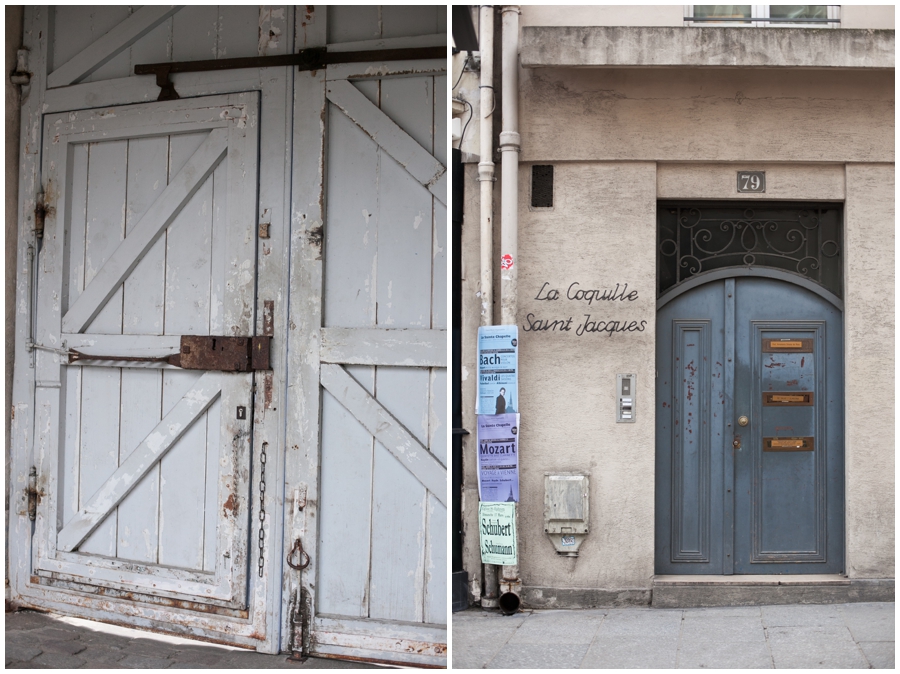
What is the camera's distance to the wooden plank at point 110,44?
3920 mm

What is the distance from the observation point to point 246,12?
381cm

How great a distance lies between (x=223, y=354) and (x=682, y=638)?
3.03 metres

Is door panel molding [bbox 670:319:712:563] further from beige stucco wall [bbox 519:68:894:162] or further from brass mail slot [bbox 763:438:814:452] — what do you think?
beige stucco wall [bbox 519:68:894:162]

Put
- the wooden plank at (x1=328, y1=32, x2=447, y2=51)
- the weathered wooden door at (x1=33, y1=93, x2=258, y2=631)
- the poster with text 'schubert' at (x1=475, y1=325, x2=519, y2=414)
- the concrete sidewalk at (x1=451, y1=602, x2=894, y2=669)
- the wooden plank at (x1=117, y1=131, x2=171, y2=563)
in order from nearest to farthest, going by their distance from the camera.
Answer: the wooden plank at (x1=328, y1=32, x2=447, y2=51), the weathered wooden door at (x1=33, y1=93, x2=258, y2=631), the wooden plank at (x1=117, y1=131, x2=171, y2=563), the concrete sidewalk at (x1=451, y1=602, x2=894, y2=669), the poster with text 'schubert' at (x1=475, y1=325, x2=519, y2=414)

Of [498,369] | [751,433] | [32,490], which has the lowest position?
[32,490]

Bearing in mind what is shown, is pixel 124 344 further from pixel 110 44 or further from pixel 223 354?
pixel 110 44

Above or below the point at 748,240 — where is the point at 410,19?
above

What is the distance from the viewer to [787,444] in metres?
5.45

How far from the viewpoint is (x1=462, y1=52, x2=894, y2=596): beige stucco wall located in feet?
17.2

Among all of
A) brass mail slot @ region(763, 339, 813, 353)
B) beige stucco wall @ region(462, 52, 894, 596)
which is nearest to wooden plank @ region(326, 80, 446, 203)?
beige stucco wall @ region(462, 52, 894, 596)

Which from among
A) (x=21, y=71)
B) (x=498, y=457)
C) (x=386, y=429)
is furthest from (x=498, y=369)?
(x=21, y=71)

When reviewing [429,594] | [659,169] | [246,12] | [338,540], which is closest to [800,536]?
[659,169]

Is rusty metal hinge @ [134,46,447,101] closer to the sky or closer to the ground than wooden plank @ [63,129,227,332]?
closer to the sky

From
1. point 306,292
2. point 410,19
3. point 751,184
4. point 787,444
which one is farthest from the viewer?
point 787,444
